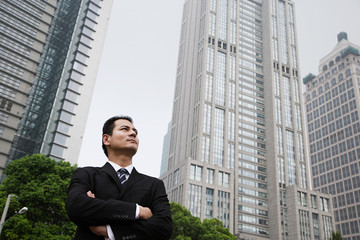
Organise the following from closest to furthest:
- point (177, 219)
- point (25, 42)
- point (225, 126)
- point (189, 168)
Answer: point (177, 219) < point (25, 42) < point (189, 168) < point (225, 126)

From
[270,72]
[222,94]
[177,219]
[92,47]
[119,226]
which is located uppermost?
[270,72]

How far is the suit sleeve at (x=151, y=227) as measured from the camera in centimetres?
289

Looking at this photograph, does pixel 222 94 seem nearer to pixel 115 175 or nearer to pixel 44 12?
pixel 44 12

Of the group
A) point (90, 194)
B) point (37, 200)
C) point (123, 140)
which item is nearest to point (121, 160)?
point (123, 140)

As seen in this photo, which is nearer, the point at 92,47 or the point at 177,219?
the point at 177,219

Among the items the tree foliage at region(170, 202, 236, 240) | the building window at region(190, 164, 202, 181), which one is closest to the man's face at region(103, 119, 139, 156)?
the tree foliage at region(170, 202, 236, 240)

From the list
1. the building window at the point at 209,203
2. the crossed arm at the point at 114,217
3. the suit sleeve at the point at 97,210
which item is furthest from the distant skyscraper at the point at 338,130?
the suit sleeve at the point at 97,210

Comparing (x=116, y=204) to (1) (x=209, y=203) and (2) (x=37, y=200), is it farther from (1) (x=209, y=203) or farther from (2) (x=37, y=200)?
(1) (x=209, y=203)

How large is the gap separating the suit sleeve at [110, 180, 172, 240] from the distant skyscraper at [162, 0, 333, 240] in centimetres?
7850

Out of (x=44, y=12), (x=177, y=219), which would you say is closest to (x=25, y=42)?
(x=44, y=12)

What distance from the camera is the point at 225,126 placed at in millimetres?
98062

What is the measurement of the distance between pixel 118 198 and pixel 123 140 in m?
0.70

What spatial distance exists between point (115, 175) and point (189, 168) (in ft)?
269

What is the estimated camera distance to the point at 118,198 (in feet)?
10.4
